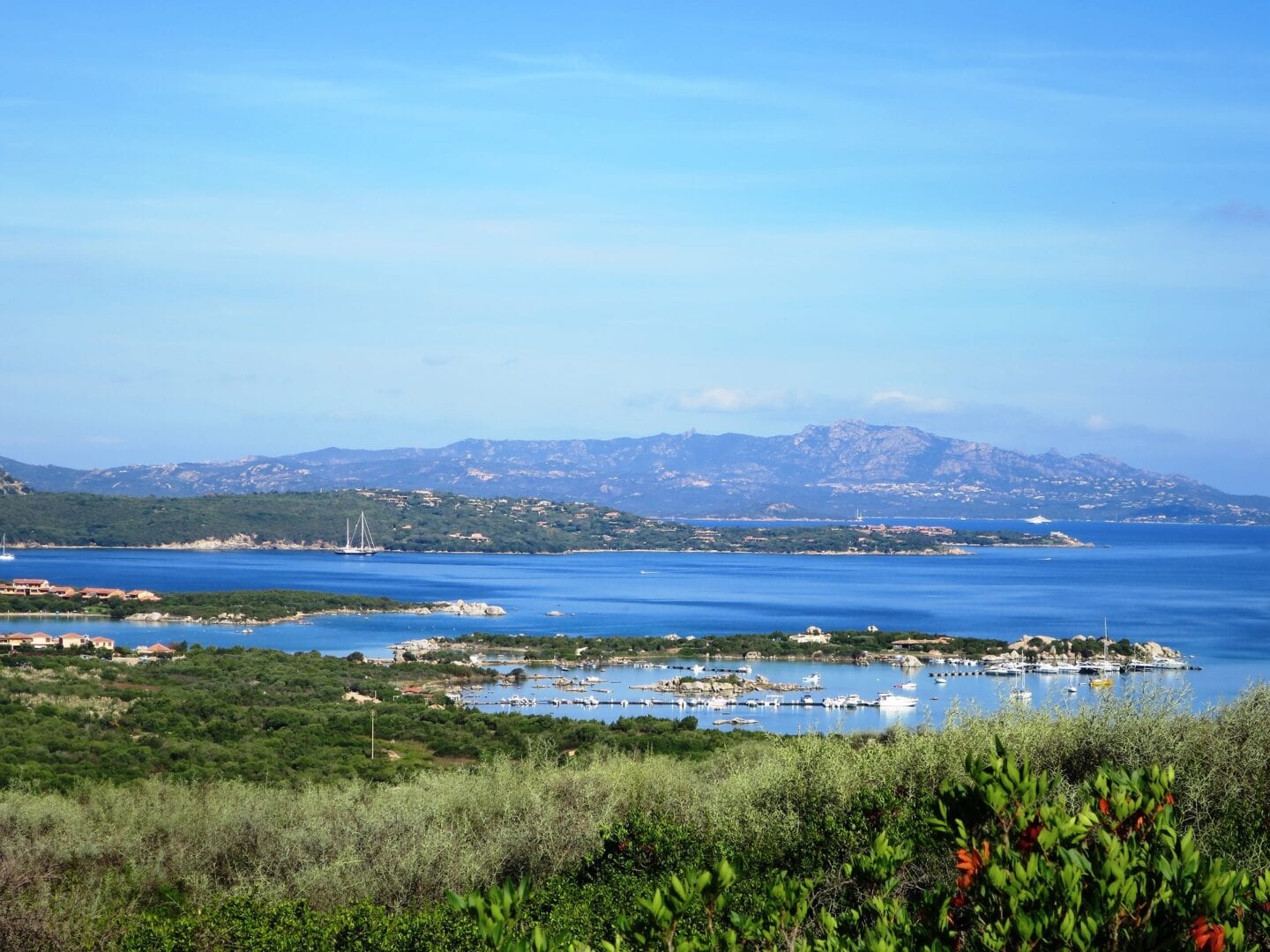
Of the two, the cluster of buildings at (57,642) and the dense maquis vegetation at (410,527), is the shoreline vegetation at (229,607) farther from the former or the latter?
the dense maquis vegetation at (410,527)

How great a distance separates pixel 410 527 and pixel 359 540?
939cm

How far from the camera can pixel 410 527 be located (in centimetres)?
12481

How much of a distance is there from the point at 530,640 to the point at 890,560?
75979 millimetres

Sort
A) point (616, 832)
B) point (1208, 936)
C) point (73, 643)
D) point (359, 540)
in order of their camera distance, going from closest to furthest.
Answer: point (1208, 936)
point (616, 832)
point (73, 643)
point (359, 540)

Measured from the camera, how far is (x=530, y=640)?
4988 cm

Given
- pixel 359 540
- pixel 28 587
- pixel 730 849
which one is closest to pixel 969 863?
pixel 730 849

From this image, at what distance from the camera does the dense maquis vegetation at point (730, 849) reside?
368 centimetres

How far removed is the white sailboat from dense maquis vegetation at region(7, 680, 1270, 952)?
322 ft

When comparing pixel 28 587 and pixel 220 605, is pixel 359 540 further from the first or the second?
pixel 220 605

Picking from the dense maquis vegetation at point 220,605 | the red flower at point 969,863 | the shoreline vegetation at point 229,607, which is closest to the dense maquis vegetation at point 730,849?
the red flower at point 969,863

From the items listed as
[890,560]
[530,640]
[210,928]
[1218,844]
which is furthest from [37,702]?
[890,560]

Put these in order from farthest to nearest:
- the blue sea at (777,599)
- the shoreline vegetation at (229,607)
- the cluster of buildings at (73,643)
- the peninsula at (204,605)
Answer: the peninsula at (204,605) → the shoreline vegetation at (229,607) → the blue sea at (777,599) → the cluster of buildings at (73,643)

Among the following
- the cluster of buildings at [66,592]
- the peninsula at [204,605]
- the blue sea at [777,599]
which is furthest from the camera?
the cluster of buildings at [66,592]

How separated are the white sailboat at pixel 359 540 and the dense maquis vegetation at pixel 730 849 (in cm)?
9828
